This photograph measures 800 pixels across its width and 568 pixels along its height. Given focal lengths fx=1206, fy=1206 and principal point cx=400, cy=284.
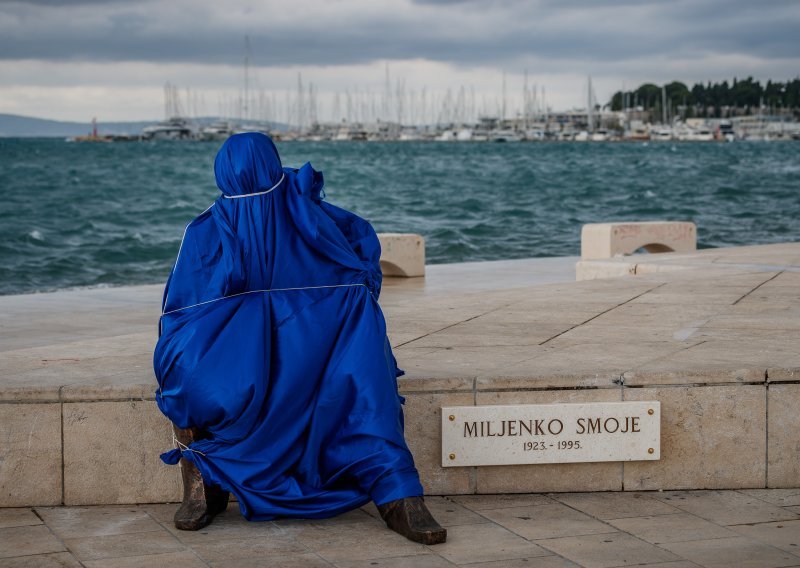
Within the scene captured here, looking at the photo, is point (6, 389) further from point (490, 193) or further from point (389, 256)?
point (490, 193)

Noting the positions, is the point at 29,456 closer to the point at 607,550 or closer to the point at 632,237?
the point at 607,550

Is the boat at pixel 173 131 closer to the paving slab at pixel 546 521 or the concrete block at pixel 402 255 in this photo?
the concrete block at pixel 402 255

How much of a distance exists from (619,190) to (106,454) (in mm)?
47592

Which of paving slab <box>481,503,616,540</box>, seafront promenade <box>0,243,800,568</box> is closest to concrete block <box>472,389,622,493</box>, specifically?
seafront promenade <box>0,243,800,568</box>

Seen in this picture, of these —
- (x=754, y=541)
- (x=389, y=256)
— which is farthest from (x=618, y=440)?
(x=389, y=256)

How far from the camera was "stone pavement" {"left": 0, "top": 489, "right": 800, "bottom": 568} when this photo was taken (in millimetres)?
4184

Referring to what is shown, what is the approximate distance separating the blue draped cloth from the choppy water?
14568mm

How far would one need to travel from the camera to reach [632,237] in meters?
14.5

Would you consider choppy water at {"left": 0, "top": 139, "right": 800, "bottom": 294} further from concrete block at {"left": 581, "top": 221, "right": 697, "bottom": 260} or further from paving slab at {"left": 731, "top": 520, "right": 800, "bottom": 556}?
paving slab at {"left": 731, "top": 520, "right": 800, "bottom": 556}

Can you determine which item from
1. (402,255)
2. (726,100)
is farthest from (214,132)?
(402,255)

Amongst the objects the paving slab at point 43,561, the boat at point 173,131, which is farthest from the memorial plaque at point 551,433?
the boat at point 173,131

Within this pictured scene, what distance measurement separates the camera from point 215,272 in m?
4.55

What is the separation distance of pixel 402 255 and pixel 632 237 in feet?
9.09

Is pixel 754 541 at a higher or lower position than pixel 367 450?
lower
